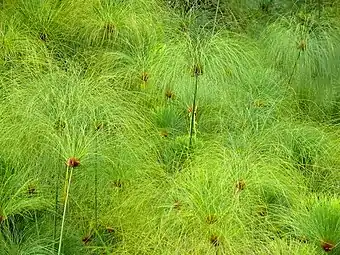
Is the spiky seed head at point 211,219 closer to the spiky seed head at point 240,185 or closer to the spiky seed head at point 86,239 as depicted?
the spiky seed head at point 240,185

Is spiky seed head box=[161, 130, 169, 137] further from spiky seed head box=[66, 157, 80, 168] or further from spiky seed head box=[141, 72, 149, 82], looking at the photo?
spiky seed head box=[66, 157, 80, 168]

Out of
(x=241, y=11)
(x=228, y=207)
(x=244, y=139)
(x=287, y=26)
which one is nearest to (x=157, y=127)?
(x=244, y=139)

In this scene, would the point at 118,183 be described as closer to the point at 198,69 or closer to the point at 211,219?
the point at 211,219

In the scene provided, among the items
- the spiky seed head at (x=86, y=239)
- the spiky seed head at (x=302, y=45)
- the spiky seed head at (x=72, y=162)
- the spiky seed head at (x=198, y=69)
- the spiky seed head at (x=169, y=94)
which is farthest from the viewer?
the spiky seed head at (x=302, y=45)

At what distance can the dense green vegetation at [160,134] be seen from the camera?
1.98 metres

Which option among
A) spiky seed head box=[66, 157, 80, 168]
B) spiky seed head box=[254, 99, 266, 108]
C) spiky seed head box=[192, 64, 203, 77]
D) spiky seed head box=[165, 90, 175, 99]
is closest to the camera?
spiky seed head box=[66, 157, 80, 168]

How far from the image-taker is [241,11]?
3.86 m

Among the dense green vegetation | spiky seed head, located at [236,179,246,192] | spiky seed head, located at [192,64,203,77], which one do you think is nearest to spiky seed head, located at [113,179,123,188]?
the dense green vegetation

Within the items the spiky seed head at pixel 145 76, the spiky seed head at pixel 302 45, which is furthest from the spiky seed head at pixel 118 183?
the spiky seed head at pixel 302 45

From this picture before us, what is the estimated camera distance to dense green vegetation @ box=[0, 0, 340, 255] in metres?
1.98

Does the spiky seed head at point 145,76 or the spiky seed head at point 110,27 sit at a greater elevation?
the spiky seed head at point 110,27

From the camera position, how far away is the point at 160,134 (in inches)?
98.5

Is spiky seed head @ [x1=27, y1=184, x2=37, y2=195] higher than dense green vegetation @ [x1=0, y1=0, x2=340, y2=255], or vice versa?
dense green vegetation @ [x1=0, y1=0, x2=340, y2=255]

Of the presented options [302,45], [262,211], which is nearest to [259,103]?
[302,45]
